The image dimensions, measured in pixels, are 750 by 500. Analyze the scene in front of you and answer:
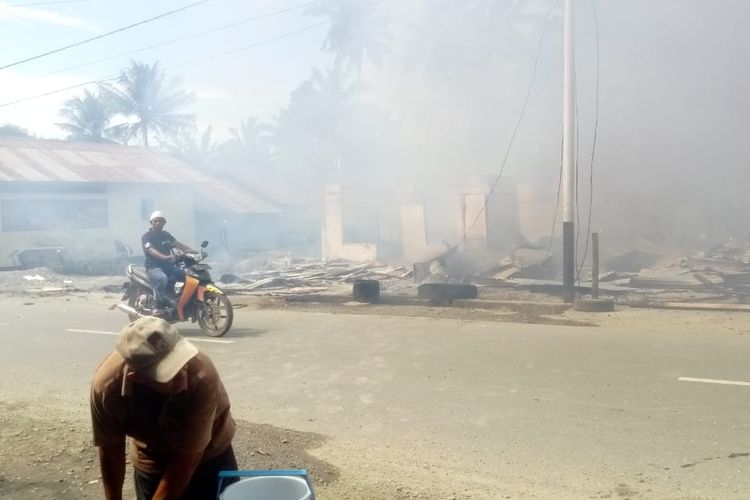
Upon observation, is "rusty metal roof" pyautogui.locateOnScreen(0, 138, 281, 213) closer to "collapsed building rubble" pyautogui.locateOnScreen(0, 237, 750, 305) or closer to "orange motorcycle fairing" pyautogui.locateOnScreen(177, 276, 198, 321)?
"collapsed building rubble" pyautogui.locateOnScreen(0, 237, 750, 305)

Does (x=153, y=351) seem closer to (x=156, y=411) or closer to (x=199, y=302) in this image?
(x=156, y=411)

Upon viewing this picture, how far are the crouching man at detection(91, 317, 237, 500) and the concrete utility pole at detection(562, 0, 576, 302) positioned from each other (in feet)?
32.7

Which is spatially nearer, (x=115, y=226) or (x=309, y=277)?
(x=309, y=277)

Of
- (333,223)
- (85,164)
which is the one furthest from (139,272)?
(85,164)

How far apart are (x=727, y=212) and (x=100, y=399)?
25.6 metres

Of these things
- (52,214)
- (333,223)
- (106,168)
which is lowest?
(333,223)

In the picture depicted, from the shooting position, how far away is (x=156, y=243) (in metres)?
9.13

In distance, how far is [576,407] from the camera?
5.33 metres

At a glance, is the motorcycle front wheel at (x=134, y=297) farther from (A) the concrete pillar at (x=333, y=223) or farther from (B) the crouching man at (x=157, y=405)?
(A) the concrete pillar at (x=333, y=223)

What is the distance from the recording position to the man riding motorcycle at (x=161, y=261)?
906 centimetres

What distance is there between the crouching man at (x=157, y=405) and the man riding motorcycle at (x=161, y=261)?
672 centimetres

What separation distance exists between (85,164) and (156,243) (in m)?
20.1

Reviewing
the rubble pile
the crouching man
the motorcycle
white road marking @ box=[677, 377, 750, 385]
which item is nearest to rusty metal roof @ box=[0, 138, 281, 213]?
the rubble pile

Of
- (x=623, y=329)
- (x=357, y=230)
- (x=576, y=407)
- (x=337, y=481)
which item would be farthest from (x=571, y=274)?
(x=357, y=230)
